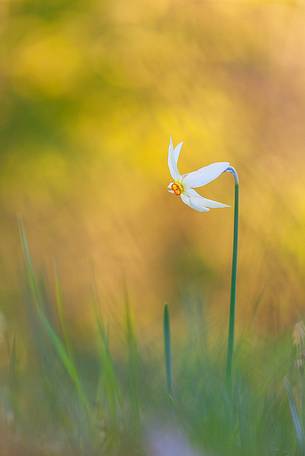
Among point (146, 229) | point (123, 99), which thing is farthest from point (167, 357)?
point (123, 99)

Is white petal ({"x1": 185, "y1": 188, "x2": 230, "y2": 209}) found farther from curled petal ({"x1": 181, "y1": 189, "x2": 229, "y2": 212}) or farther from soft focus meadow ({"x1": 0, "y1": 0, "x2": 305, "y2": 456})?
soft focus meadow ({"x1": 0, "y1": 0, "x2": 305, "y2": 456})

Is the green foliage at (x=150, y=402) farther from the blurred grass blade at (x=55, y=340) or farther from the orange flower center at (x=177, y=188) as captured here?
the orange flower center at (x=177, y=188)

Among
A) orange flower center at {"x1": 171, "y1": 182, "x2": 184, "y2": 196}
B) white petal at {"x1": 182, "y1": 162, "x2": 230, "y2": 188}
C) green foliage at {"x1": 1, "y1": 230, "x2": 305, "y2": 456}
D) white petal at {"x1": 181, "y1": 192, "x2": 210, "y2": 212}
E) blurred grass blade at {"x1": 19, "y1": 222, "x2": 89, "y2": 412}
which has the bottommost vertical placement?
green foliage at {"x1": 1, "y1": 230, "x2": 305, "y2": 456}

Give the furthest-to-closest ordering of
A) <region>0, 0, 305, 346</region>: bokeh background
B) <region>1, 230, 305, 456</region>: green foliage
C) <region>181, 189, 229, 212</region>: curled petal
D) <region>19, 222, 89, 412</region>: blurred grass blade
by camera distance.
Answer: <region>0, 0, 305, 346</region>: bokeh background < <region>181, 189, 229, 212</region>: curled petal < <region>19, 222, 89, 412</region>: blurred grass blade < <region>1, 230, 305, 456</region>: green foliage

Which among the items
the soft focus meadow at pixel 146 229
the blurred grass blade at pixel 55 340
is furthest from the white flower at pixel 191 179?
the blurred grass blade at pixel 55 340

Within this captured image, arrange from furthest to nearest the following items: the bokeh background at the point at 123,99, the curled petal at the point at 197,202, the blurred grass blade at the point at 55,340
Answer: the bokeh background at the point at 123,99 < the curled petal at the point at 197,202 < the blurred grass blade at the point at 55,340

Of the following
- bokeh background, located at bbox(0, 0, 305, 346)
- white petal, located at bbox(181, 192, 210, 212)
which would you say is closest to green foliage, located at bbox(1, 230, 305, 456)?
white petal, located at bbox(181, 192, 210, 212)

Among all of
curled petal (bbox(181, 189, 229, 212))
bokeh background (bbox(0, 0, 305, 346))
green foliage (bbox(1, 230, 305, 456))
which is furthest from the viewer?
bokeh background (bbox(0, 0, 305, 346))

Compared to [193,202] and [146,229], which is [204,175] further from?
[146,229]
